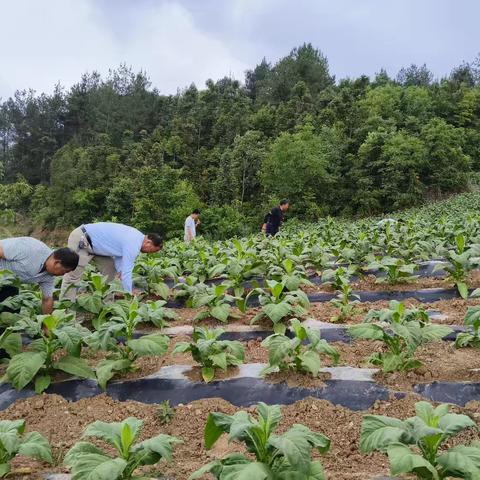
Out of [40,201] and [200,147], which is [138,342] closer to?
[200,147]

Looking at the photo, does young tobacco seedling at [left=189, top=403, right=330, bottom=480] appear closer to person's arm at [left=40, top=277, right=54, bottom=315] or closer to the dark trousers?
person's arm at [left=40, top=277, right=54, bottom=315]

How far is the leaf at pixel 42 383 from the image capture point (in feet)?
11.1

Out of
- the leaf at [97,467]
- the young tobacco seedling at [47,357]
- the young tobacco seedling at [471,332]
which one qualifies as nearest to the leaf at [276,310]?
the young tobacco seedling at [471,332]

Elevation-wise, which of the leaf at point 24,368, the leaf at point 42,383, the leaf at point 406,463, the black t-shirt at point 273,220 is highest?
the black t-shirt at point 273,220

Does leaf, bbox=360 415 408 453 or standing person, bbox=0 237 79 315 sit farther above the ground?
standing person, bbox=0 237 79 315

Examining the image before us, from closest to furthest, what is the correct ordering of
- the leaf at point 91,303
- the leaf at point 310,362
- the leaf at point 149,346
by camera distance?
1. the leaf at point 310,362
2. the leaf at point 149,346
3. the leaf at point 91,303

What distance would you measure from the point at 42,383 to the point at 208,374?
1.13 m

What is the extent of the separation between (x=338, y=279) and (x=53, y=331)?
10.1 feet

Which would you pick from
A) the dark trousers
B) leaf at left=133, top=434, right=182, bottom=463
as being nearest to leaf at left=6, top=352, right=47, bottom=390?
the dark trousers

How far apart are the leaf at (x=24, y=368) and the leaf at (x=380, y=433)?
7.33ft

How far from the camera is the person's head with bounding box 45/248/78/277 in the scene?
13.9 ft

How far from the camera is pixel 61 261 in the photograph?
423 centimetres

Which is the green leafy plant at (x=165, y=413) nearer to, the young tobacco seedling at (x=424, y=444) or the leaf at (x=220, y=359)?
the leaf at (x=220, y=359)

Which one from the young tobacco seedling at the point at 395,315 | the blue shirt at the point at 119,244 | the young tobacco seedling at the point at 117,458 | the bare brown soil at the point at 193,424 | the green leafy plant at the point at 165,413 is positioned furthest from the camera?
the blue shirt at the point at 119,244
